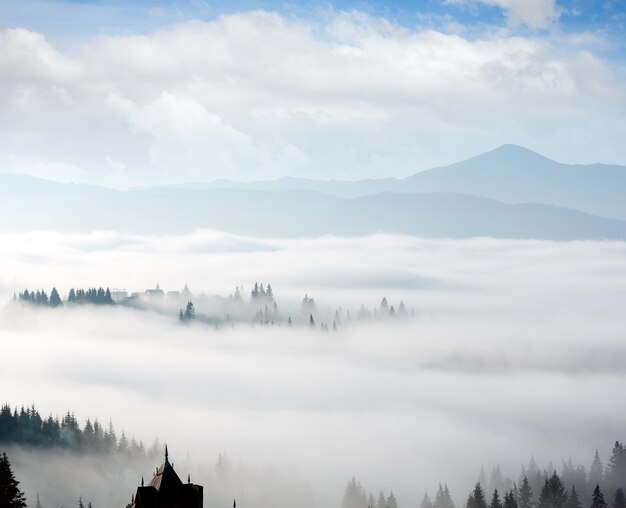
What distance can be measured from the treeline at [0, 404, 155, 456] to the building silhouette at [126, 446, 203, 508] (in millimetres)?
106316

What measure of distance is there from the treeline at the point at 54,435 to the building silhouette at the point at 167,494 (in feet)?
349

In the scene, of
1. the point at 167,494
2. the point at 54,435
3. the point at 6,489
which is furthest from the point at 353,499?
the point at 6,489

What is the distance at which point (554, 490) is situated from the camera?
452 feet

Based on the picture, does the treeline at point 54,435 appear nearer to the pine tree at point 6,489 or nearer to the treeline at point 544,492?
the treeline at point 544,492

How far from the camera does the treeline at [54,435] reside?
176500mm

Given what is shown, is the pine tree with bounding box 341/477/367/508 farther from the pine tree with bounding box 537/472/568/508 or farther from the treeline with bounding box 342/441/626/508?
the pine tree with bounding box 537/472/568/508

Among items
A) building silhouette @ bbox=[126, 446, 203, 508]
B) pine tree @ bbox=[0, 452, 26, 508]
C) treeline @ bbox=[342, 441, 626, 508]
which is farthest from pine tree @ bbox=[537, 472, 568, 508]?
pine tree @ bbox=[0, 452, 26, 508]

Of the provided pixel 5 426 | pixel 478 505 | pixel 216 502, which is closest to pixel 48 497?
pixel 5 426

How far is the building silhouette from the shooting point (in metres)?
78.6

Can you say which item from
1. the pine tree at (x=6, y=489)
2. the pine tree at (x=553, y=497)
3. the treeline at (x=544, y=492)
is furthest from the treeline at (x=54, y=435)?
the pine tree at (x=6, y=489)

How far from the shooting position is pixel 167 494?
7912 centimetres

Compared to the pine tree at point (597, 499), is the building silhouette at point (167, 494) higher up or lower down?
higher up

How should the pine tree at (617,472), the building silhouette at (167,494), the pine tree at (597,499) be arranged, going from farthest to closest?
1. the pine tree at (617,472)
2. the pine tree at (597,499)
3. the building silhouette at (167,494)

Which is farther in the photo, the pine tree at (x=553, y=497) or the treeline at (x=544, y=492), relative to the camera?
the treeline at (x=544, y=492)
